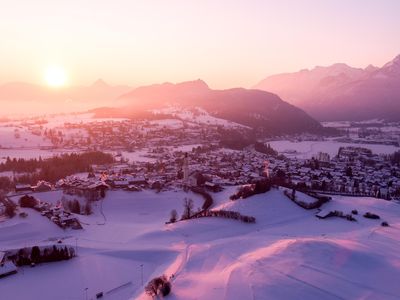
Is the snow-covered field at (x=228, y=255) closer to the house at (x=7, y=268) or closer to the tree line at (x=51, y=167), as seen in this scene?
the house at (x=7, y=268)

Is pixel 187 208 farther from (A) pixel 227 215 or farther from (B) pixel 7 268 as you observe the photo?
(B) pixel 7 268

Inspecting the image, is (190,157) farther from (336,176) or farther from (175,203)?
(175,203)

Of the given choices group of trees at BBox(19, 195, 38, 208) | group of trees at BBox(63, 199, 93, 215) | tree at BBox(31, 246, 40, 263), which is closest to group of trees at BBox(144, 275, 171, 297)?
tree at BBox(31, 246, 40, 263)

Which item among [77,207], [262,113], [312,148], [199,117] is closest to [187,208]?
[77,207]

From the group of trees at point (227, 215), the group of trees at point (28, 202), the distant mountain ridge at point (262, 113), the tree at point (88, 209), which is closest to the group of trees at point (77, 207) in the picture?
the tree at point (88, 209)

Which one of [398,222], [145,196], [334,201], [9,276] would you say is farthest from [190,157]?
[9,276]

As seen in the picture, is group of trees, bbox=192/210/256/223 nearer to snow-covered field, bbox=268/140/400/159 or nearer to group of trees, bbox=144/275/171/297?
group of trees, bbox=144/275/171/297
